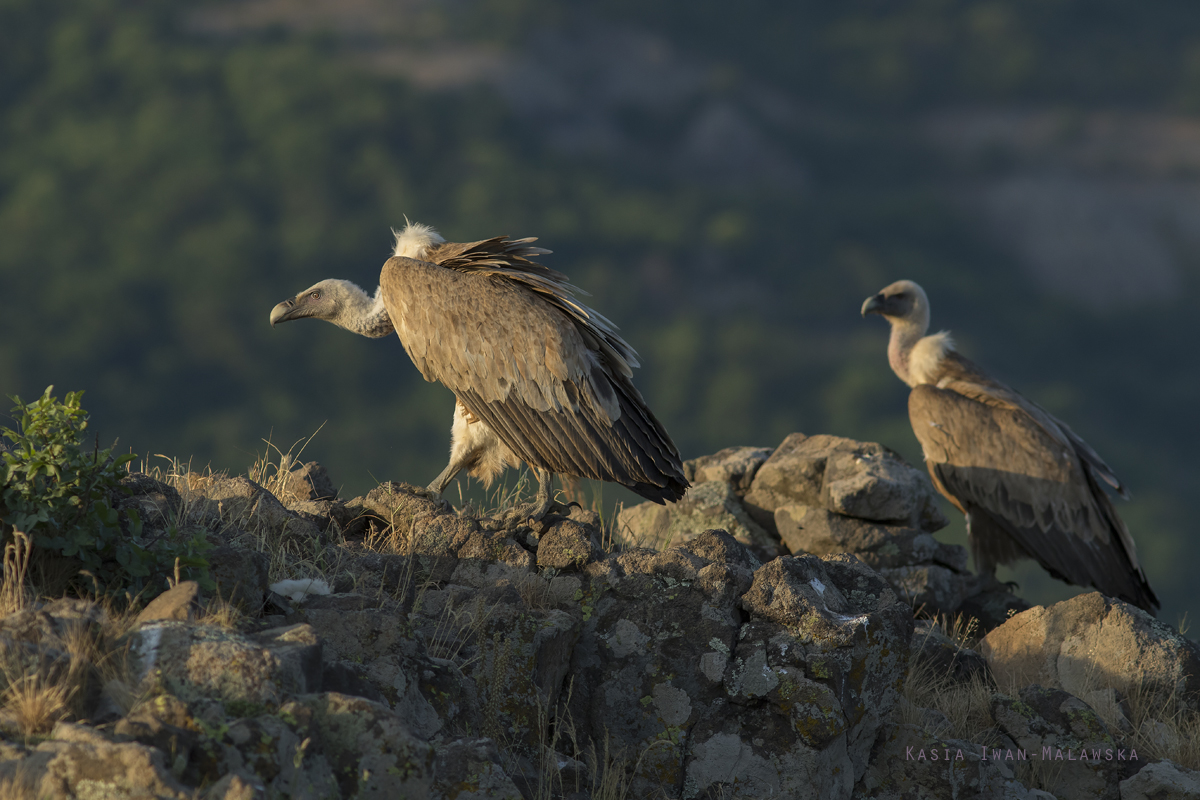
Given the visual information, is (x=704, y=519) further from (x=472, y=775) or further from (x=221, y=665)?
(x=221, y=665)

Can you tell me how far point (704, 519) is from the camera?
8648mm

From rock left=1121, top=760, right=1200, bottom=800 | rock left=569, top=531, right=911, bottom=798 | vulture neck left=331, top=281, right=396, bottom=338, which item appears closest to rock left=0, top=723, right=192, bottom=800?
rock left=569, top=531, right=911, bottom=798

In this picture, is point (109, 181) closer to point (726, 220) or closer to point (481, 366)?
point (726, 220)

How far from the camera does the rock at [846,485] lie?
8344mm

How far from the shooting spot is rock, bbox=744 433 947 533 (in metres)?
8.34

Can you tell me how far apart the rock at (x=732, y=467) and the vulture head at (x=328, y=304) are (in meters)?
2.89

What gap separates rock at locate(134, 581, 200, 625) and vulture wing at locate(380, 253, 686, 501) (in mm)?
2845

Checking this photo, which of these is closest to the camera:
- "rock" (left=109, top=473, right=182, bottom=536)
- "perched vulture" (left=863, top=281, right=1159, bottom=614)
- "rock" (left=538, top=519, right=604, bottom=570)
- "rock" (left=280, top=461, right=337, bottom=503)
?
"rock" (left=109, top=473, right=182, bottom=536)

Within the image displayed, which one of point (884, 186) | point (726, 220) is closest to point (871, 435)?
point (726, 220)

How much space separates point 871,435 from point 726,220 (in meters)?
52.5

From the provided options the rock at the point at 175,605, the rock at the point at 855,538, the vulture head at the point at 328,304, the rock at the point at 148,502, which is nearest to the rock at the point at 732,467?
the rock at the point at 855,538

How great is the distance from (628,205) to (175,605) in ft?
465

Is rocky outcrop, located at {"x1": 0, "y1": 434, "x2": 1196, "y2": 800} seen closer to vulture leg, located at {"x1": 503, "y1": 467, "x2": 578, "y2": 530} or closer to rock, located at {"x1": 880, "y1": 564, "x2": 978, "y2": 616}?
vulture leg, located at {"x1": 503, "y1": 467, "x2": 578, "y2": 530}

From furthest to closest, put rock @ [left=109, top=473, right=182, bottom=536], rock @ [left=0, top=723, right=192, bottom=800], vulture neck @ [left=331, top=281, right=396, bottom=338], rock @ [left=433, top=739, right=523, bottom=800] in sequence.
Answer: vulture neck @ [left=331, top=281, right=396, bottom=338] → rock @ [left=109, top=473, right=182, bottom=536] → rock @ [left=433, top=739, right=523, bottom=800] → rock @ [left=0, top=723, right=192, bottom=800]
